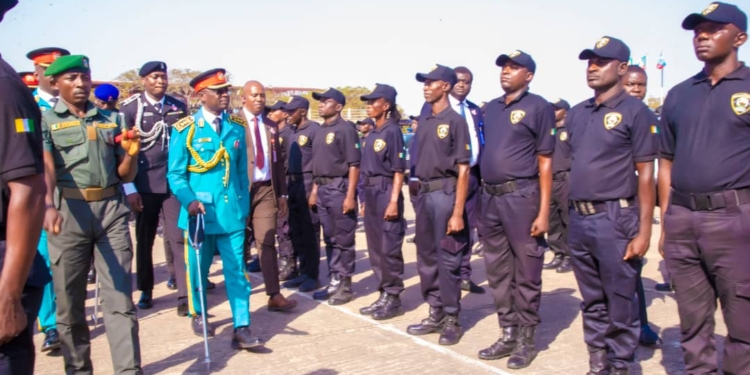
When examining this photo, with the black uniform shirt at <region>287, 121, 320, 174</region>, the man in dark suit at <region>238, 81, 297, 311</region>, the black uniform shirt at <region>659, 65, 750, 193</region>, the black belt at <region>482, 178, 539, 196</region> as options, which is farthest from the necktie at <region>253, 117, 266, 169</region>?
the black uniform shirt at <region>659, 65, 750, 193</region>

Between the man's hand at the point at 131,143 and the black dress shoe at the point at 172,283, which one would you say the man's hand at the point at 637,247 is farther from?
the black dress shoe at the point at 172,283

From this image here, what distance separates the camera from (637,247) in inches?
171

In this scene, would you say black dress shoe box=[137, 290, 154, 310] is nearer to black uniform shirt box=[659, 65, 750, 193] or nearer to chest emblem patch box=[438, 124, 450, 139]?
chest emblem patch box=[438, 124, 450, 139]

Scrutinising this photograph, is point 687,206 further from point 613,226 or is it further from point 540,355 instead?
point 540,355

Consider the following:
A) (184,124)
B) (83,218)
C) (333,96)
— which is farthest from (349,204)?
(83,218)

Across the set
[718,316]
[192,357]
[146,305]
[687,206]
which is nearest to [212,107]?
[192,357]

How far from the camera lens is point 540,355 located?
5.16 m

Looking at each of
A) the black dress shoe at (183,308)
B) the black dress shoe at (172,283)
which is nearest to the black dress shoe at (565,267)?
the black dress shoe at (183,308)

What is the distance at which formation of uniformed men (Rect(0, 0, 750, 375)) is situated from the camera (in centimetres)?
374

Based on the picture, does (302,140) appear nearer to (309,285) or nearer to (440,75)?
(309,285)

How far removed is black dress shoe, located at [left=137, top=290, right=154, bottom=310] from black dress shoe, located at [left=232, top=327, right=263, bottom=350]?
1.83m

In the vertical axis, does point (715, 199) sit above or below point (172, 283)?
above

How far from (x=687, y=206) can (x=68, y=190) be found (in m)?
3.98

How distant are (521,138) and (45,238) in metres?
3.96
